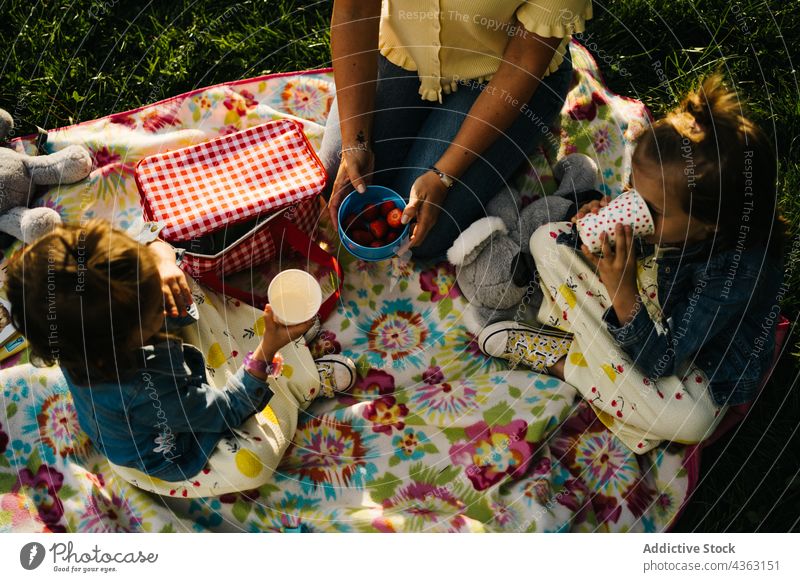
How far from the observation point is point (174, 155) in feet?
4.39

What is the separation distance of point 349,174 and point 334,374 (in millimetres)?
379

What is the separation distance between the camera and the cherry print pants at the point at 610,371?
119 cm

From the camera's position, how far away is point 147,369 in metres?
1.08

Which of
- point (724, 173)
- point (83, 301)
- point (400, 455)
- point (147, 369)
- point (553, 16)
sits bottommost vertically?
point (400, 455)

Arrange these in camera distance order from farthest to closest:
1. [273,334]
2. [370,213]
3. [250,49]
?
[250,49], [370,213], [273,334]

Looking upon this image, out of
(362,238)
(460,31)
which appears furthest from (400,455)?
(460,31)

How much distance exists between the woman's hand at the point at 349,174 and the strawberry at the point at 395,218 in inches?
3.5

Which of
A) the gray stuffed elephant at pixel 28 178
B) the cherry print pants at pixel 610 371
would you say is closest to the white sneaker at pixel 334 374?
the cherry print pants at pixel 610 371

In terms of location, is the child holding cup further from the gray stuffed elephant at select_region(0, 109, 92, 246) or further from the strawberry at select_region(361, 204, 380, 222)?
the gray stuffed elephant at select_region(0, 109, 92, 246)

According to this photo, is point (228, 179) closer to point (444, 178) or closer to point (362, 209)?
point (362, 209)

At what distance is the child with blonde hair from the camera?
1.02 metres

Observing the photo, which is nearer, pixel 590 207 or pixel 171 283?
pixel 171 283

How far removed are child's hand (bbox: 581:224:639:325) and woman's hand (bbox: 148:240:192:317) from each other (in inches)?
28.1

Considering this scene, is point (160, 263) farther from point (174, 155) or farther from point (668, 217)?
point (668, 217)
